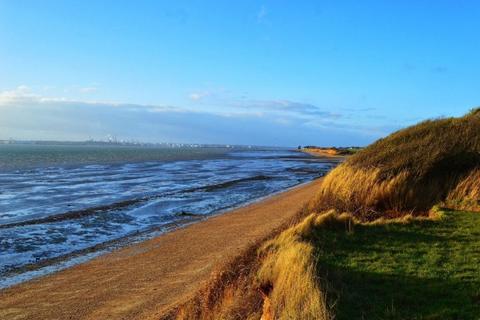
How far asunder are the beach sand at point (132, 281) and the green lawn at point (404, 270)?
2.94m

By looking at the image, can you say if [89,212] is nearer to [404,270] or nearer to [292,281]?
[292,281]

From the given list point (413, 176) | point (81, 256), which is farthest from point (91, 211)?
point (413, 176)

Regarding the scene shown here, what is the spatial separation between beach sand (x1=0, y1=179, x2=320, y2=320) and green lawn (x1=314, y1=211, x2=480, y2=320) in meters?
2.94

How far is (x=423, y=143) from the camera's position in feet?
50.1

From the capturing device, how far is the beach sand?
30.2 ft

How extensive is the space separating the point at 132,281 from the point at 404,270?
629 centimetres

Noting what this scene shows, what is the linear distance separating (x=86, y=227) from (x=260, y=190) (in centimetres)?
1587

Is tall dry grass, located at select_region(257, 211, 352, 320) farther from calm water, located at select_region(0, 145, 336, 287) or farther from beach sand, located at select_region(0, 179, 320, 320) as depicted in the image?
calm water, located at select_region(0, 145, 336, 287)

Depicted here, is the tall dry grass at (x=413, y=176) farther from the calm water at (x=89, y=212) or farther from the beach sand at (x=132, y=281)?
the calm water at (x=89, y=212)

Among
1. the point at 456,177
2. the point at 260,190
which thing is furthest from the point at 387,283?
the point at 260,190

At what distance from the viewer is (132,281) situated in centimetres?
1097

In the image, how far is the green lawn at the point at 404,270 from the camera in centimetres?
586

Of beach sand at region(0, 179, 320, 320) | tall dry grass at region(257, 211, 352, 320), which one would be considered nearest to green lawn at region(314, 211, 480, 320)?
→ tall dry grass at region(257, 211, 352, 320)

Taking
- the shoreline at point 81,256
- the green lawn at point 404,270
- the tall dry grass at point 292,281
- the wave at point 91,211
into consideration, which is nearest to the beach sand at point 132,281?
the shoreline at point 81,256
